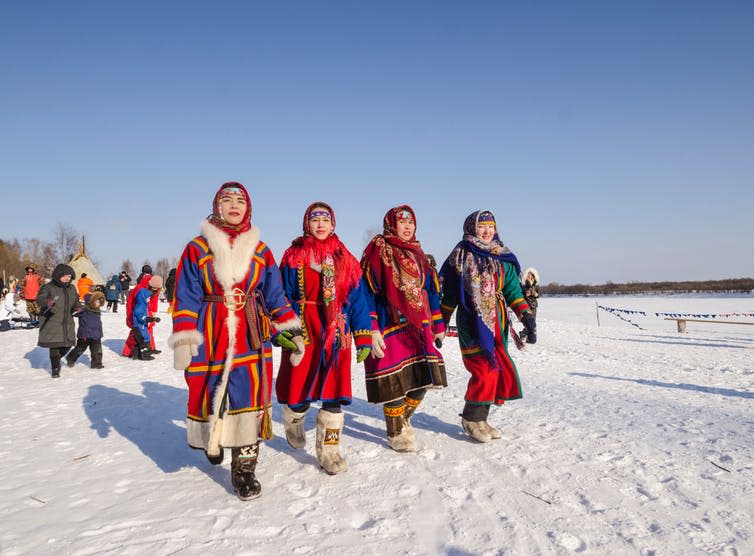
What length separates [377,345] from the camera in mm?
3688

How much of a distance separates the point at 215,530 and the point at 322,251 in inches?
80.7

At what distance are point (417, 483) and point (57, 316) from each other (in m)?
7.17

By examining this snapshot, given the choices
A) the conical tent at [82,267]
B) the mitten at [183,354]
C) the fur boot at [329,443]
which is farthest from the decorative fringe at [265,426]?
the conical tent at [82,267]

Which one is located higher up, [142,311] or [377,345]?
[142,311]

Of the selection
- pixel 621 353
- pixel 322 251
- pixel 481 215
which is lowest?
pixel 621 353

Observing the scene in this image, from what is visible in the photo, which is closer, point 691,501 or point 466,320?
point 691,501

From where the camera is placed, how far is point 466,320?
4.17m

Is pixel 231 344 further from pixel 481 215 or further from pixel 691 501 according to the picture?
pixel 691 501

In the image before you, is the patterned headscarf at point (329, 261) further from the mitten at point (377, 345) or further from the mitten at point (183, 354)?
the mitten at point (183, 354)

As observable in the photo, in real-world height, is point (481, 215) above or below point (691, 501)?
above

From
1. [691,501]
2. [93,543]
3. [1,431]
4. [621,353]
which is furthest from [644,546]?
[621,353]

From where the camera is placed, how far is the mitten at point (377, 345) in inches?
145

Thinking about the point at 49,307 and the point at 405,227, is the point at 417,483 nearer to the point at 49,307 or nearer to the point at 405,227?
the point at 405,227

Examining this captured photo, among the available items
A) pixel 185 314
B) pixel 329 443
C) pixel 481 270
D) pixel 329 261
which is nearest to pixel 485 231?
pixel 481 270
